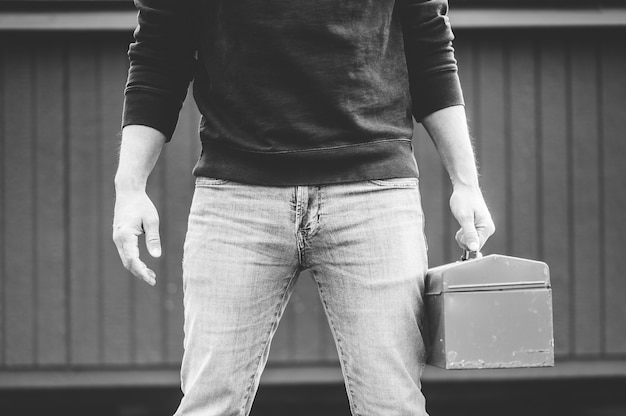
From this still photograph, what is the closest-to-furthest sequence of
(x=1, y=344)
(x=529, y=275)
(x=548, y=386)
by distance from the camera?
(x=529, y=275), (x=1, y=344), (x=548, y=386)

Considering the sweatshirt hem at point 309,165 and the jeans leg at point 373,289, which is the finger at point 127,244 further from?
the jeans leg at point 373,289

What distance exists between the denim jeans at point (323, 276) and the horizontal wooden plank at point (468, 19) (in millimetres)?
2449

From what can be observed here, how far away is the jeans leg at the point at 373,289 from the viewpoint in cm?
A: 153

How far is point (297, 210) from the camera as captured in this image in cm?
154

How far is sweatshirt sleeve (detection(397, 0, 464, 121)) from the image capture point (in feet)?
5.53

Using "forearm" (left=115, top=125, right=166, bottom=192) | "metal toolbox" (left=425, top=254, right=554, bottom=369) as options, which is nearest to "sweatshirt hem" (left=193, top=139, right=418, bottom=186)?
"forearm" (left=115, top=125, right=166, bottom=192)

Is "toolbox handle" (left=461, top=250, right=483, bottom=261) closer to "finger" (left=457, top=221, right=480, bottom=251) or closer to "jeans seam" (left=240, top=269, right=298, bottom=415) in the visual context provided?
"finger" (left=457, top=221, right=480, bottom=251)

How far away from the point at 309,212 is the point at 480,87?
2.59 m

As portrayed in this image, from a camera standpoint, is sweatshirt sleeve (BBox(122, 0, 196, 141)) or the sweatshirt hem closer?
the sweatshirt hem

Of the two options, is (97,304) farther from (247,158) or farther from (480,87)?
(247,158)

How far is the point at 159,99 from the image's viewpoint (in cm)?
168

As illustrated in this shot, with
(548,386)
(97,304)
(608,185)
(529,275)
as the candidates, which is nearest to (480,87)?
(608,185)

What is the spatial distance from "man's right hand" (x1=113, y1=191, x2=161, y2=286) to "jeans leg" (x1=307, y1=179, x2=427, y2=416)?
1.11 feet

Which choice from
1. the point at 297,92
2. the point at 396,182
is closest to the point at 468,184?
the point at 396,182
